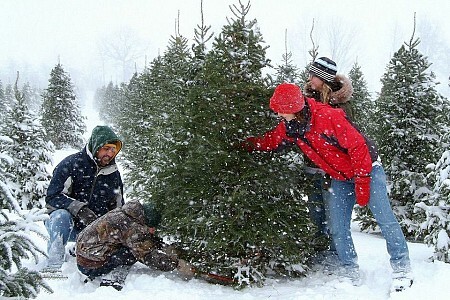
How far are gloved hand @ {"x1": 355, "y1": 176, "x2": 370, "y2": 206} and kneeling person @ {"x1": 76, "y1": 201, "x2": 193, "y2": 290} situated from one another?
1.96m

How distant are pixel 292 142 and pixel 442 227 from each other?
2.84 metres

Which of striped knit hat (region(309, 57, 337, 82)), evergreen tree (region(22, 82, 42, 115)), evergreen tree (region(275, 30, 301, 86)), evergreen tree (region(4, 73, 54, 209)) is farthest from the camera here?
evergreen tree (region(22, 82, 42, 115))

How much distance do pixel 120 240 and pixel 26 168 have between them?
9.32 m

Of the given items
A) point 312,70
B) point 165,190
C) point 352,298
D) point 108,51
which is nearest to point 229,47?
point 312,70

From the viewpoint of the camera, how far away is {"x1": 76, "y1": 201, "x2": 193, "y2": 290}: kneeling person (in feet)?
13.8

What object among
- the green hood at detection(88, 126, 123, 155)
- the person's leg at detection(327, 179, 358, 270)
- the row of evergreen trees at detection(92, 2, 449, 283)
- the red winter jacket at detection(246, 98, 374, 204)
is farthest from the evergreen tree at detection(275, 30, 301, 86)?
the green hood at detection(88, 126, 123, 155)

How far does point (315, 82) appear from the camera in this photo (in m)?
4.82

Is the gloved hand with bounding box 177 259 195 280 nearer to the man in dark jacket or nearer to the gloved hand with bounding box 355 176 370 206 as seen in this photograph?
the man in dark jacket

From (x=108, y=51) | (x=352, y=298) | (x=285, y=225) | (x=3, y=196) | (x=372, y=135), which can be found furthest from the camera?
(x=108, y=51)

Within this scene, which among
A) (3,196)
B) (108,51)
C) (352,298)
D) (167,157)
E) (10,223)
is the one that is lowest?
(352,298)

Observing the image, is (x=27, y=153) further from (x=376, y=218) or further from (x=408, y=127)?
(x=376, y=218)

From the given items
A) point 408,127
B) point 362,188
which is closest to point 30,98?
point 408,127

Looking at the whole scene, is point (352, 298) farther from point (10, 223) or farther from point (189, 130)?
point (10, 223)

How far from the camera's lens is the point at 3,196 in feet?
8.83
